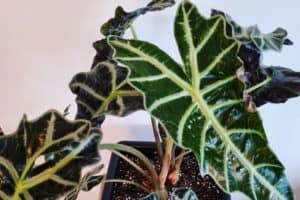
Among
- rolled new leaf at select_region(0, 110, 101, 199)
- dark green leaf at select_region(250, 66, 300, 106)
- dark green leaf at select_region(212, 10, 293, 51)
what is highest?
dark green leaf at select_region(212, 10, 293, 51)

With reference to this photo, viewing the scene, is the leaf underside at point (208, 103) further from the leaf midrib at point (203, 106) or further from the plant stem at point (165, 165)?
the plant stem at point (165, 165)

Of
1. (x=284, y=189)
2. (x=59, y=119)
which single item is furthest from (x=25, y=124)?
(x=284, y=189)

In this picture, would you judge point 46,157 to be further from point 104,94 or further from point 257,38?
point 257,38

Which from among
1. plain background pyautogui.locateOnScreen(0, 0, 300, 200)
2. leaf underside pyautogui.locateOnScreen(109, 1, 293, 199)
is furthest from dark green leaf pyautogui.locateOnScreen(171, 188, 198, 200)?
plain background pyautogui.locateOnScreen(0, 0, 300, 200)

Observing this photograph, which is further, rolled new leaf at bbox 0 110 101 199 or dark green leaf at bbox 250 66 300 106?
dark green leaf at bbox 250 66 300 106

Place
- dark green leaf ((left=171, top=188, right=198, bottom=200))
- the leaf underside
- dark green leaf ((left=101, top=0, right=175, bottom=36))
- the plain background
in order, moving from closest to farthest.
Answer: the leaf underside
dark green leaf ((left=171, top=188, right=198, bottom=200))
dark green leaf ((left=101, top=0, right=175, bottom=36))
the plain background

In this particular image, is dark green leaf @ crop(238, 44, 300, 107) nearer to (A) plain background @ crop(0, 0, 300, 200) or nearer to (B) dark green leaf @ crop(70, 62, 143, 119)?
(B) dark green leaf @ crop(70, 62, 143, 119)

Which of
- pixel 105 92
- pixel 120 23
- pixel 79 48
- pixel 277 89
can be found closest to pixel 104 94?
pixel 105 92

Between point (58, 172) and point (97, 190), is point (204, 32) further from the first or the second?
point (97, 190)
